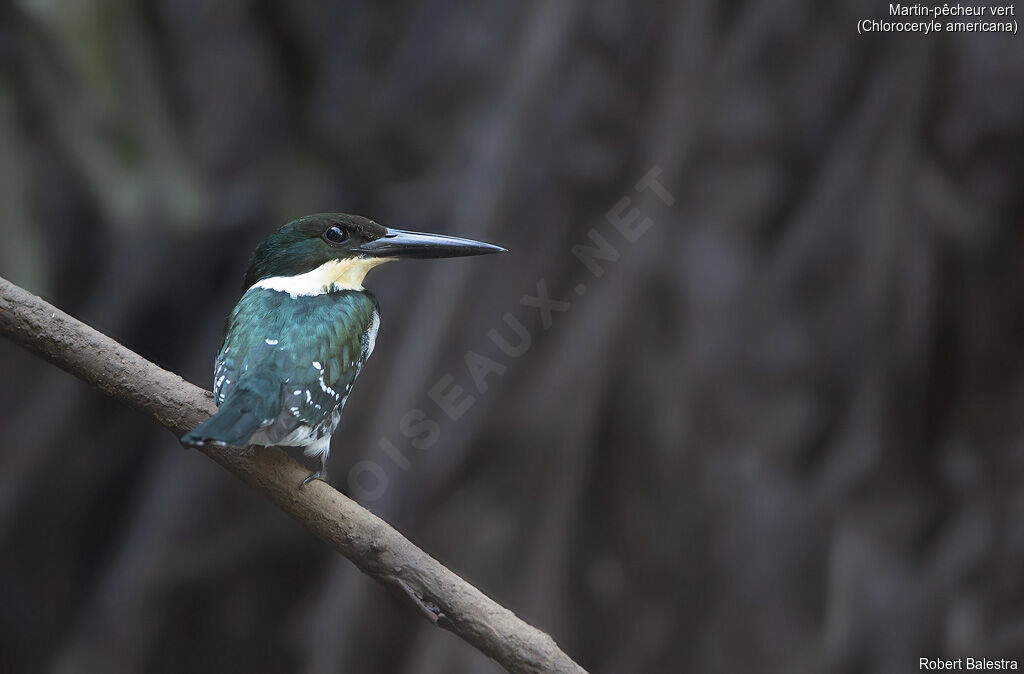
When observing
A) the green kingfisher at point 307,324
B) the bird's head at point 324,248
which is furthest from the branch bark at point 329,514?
the bird's head at point 324,248

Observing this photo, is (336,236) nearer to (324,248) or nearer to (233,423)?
Answer: (324,248)

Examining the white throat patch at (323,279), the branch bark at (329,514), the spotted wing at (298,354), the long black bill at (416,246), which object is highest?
the long black bill at (416,246)

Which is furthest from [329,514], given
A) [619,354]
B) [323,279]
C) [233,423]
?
[619,354]

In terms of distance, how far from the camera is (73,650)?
6.59 ft

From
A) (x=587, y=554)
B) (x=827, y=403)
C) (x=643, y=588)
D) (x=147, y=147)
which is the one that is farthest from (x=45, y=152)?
(x=827, y=403)

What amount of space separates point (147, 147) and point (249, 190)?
61 centimetres

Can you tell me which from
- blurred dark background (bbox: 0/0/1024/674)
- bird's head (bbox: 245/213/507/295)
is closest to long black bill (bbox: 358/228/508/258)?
bird's head (bbox: 245/213/507/295)

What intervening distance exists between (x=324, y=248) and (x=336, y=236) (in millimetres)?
16

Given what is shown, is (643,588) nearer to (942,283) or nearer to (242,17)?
(942,283)

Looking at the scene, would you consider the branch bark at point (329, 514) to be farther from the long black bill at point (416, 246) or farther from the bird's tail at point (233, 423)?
the long black bill at point (416, 246)

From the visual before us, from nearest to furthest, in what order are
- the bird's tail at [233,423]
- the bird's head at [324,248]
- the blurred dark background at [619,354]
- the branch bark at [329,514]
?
the bird's tail at [233,423]
the branch bark at [329,514]
the bird's head at [324,248]
the blurred dark background at [619,354]

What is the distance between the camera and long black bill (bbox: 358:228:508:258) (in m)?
0.76

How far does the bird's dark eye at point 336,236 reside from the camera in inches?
32.3

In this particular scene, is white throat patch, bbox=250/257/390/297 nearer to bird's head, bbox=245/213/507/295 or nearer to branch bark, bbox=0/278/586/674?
bird's head, bbox=245/213/507/295
